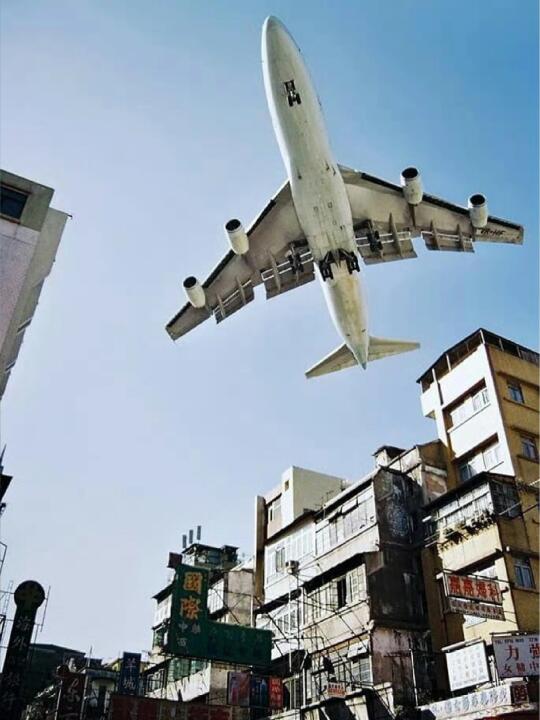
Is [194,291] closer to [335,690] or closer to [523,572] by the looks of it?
[335,690]

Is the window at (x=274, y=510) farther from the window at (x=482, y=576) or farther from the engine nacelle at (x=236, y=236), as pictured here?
the engine nacelle at (x=236, y=236)

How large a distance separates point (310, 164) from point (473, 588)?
1548 centimetres

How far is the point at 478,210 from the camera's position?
2250 cm

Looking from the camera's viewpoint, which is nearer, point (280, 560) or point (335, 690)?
point (335, 690)

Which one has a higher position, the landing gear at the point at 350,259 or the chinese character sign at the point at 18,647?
the landing gear at the point at 350,259

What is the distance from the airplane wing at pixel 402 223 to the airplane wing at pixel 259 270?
2435mm

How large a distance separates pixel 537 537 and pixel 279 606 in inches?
553

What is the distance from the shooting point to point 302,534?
32.8 m

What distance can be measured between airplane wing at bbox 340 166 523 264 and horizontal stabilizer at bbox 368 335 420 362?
3.82 metres

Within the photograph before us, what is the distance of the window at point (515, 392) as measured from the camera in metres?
29.6

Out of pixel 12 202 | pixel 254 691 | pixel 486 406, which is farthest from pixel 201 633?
pixel 12 202

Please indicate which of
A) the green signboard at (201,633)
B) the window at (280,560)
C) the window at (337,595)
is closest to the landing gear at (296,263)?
the green signboard at (201,633)

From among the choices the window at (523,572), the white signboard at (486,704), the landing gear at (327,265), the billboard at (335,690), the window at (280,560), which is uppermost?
the landing gear at (327,265)

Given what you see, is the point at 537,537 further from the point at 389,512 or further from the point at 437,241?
the point at 437,241
